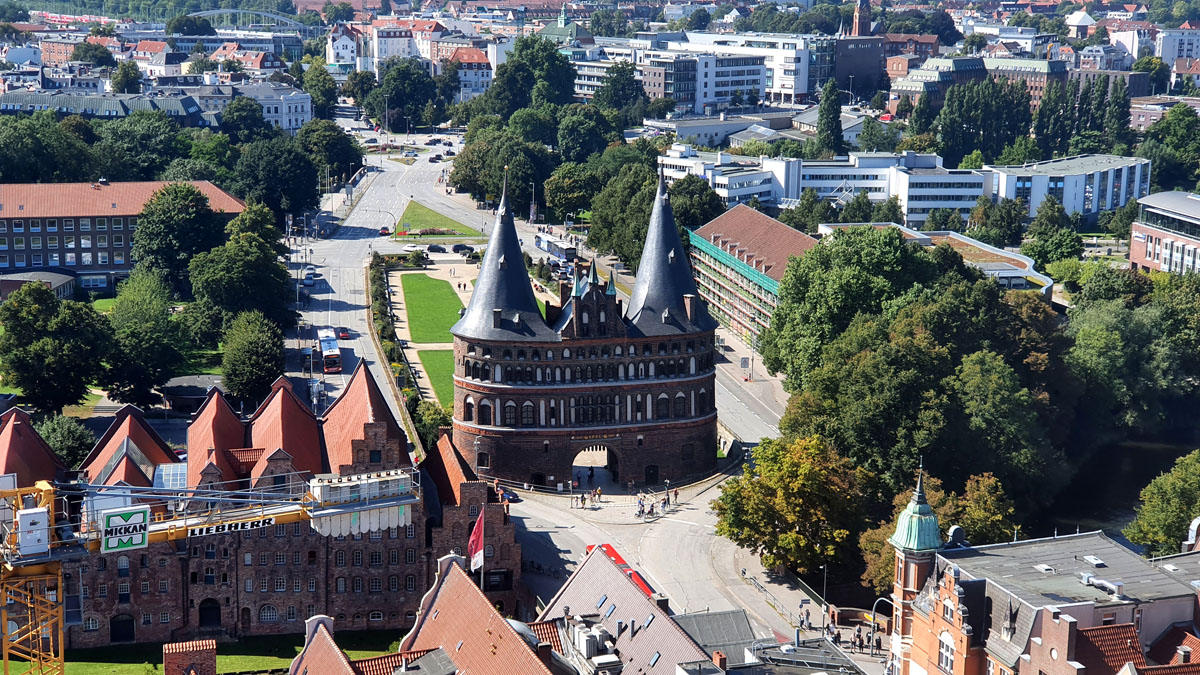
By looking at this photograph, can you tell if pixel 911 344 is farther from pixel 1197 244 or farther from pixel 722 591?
pixel 1197 244

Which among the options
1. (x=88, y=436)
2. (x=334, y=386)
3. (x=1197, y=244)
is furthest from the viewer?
(x=1197, y=244)

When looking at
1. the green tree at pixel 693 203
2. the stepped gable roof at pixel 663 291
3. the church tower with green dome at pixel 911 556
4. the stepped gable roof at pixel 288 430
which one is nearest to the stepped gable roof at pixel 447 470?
the stepped gable roof at pixel 288 430

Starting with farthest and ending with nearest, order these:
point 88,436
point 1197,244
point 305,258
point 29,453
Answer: point 305,258, point 1197,244, point 88,436, point 29,453

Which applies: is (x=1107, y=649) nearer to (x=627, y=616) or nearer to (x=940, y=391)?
(x=627, y=616)

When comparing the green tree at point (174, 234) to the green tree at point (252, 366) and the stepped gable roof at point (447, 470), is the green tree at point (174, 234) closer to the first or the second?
the green tree at point (252, 366)

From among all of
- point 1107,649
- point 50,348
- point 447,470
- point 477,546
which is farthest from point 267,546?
point 1107,649

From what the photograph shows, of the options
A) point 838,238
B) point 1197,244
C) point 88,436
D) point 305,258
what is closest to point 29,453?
point 88,436

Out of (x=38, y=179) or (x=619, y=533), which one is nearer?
(x=619, y=533)

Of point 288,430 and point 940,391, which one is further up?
point 288,430
